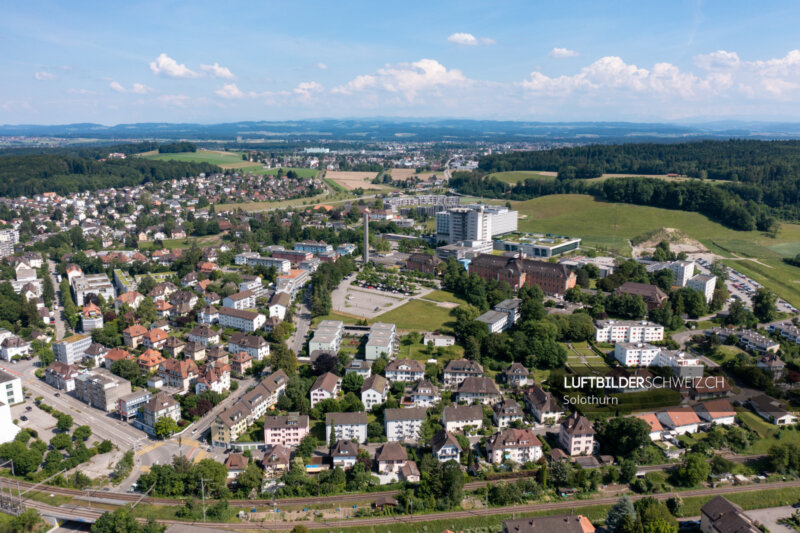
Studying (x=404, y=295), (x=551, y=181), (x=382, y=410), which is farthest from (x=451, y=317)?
(x=551, y=181)

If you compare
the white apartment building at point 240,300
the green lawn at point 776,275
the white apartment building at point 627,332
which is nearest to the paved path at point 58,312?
the white apartment building at point 240,300

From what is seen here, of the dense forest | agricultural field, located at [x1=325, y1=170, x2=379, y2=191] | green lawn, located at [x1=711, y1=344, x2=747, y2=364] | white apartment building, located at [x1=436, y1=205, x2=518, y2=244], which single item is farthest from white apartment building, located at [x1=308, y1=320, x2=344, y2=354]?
the dense forest

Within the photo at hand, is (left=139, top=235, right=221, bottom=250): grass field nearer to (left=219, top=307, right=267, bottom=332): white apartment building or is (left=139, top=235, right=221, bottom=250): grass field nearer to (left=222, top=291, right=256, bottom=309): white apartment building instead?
(left=222, top=291, right=256, bottom=309): white apartment building

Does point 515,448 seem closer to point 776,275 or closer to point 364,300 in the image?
point 364,300

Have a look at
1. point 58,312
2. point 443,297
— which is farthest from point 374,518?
point 58,312

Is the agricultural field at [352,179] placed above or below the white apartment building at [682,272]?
above

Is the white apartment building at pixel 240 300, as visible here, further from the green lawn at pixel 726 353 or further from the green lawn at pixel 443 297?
Answer: the green lawn at pixel 726 353

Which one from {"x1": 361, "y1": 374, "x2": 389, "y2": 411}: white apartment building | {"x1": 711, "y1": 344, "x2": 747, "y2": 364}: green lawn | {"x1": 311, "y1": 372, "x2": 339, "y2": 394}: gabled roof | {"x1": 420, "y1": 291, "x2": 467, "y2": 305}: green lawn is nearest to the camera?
{"x1": 361, "y1": 374, "x2": 389, "y2": 411}: white apartment building
